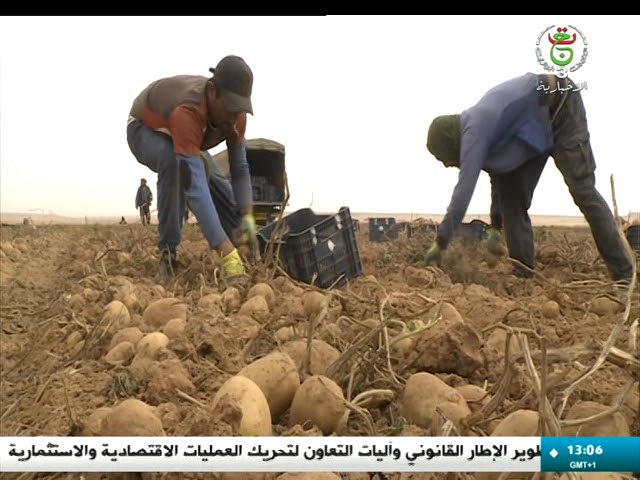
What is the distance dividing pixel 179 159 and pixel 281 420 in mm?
688

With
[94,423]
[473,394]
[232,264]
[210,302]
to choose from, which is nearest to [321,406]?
[473,394]

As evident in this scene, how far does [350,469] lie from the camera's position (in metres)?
0.97

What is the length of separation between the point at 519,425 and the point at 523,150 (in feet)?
2.47

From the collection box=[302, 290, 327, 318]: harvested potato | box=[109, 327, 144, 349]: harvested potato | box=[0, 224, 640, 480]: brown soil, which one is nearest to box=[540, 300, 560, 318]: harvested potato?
box=[0, 224, 640, 480]: brown soil

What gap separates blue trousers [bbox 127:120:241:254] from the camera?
1426mm

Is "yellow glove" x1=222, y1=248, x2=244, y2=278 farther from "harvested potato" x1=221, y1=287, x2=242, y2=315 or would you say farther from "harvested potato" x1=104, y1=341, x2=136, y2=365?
"harvested potato" x1=104, y1=341, x2=136, y2=365

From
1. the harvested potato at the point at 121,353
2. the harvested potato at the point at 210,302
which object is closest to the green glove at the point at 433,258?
the harvested potato at the point at 210,302

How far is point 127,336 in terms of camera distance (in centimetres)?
139

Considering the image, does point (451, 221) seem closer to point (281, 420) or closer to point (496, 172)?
point (496, 172)

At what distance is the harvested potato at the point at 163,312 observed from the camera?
1.49 metres

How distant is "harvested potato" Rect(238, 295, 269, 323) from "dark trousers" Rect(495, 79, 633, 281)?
0.56 meters

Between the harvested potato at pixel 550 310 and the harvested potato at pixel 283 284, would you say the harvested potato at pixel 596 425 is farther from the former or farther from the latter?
the harvested potato at pixel 283 284
